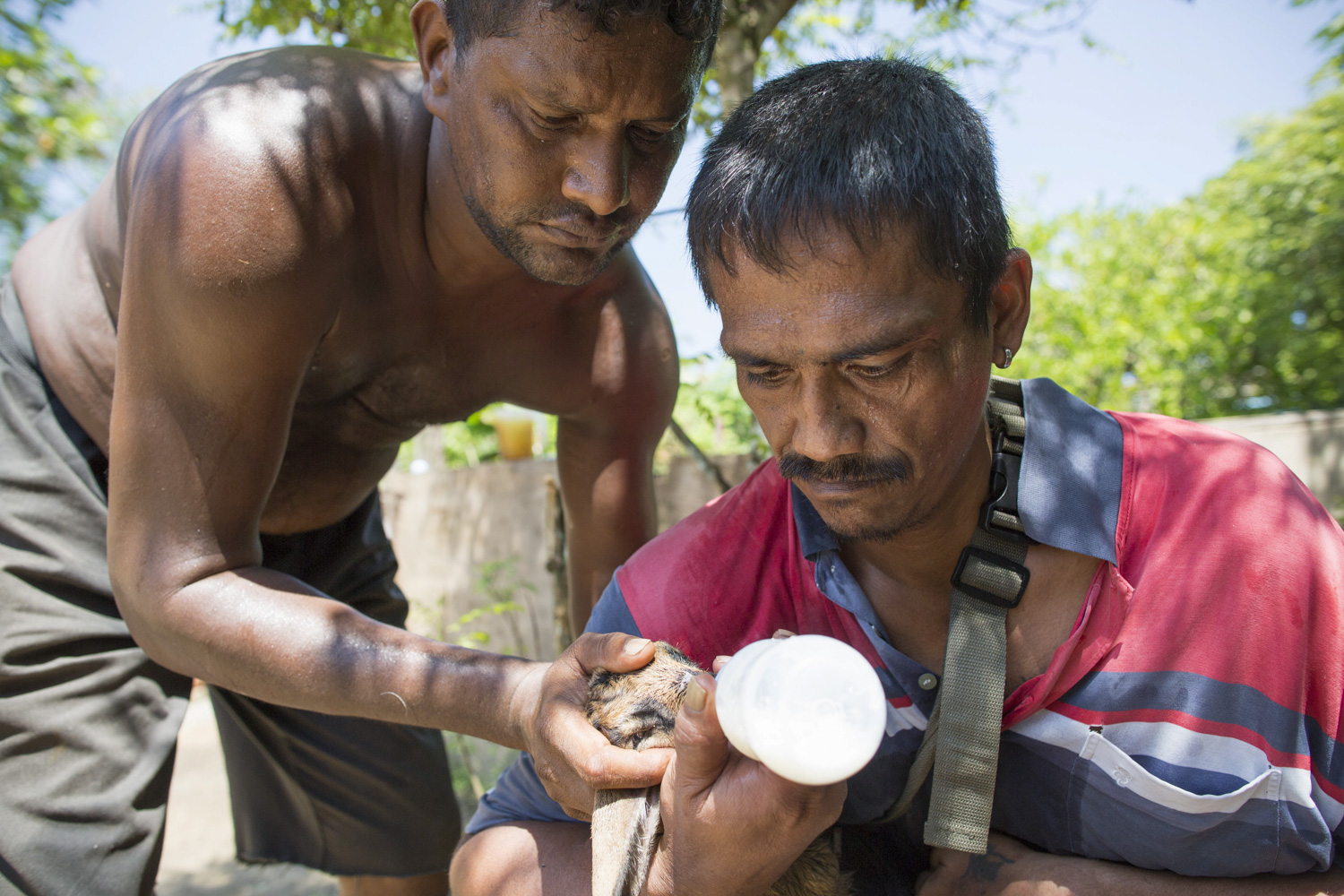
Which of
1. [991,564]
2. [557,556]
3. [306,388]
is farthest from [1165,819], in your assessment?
[557,556]

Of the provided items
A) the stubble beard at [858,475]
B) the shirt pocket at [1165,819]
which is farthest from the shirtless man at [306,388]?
the shirt pocket at [1165,819]

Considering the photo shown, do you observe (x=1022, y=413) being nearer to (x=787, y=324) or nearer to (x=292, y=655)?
(x=787, y=324)

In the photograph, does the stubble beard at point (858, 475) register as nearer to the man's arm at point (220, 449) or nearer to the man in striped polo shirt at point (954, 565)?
the man in striped polo shirt at point (954, 565)

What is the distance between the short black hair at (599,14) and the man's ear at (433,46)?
1.1 inches

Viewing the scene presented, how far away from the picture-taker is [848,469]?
62.1 inches

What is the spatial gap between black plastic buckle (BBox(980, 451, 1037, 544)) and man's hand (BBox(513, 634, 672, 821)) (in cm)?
69

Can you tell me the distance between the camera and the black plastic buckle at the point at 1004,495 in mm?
1696

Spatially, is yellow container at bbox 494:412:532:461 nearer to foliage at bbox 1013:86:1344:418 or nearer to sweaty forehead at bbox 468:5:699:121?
foliage at bbox 1013:86:1344:418

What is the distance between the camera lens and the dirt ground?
13.1ft

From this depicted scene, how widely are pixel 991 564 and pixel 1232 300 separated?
9497mm

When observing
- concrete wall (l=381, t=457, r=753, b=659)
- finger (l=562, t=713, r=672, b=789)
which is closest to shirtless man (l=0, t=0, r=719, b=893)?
finger (l=562, t=713, r=672, b=789)

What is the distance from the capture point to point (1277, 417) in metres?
5.39

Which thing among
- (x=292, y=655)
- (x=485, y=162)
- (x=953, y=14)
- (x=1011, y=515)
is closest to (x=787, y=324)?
(x=1011, y=515)

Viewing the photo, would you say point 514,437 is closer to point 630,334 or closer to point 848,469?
point 630,334
